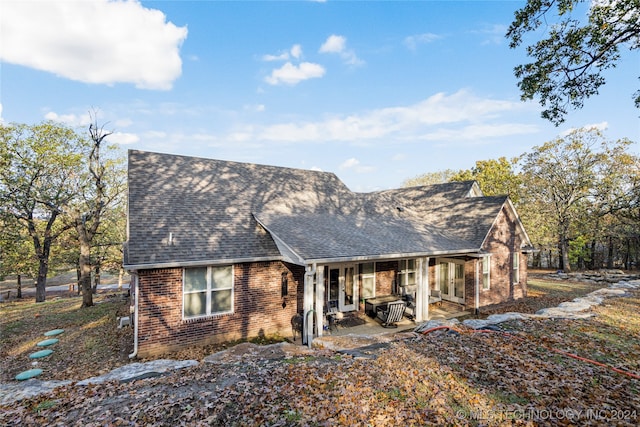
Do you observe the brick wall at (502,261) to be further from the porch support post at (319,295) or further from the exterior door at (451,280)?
the porch support post at (319,295)

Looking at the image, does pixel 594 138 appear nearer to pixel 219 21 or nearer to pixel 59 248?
pixel 219 21

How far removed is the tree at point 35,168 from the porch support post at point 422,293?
20.2 metres

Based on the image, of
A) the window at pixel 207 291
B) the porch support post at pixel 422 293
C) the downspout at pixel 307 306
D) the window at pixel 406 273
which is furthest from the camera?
the window at pixel 406 273

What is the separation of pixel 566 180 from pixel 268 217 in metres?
29.7

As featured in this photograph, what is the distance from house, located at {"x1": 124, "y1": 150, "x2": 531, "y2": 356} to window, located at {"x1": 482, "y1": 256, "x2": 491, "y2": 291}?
0.22 ft

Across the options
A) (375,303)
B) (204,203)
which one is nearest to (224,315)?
(204,203)

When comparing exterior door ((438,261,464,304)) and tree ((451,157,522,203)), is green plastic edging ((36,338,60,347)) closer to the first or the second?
exterior door ((438,261,464,304))

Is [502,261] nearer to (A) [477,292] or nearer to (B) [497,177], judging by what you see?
(A) [477,292]

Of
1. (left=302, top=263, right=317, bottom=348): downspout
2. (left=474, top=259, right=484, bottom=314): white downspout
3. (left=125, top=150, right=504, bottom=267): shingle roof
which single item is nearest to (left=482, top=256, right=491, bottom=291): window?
(left=474, top=259, right=484, bottom=314): white downspout

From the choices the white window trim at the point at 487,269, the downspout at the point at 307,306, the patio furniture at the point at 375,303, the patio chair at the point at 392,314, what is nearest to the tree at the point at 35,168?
the downspout at the point at 307,306

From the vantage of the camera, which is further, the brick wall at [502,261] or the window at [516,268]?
the window at [516,268]

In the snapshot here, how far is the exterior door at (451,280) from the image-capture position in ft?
49.1

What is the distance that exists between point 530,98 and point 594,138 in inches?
993

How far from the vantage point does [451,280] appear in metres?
15.5
